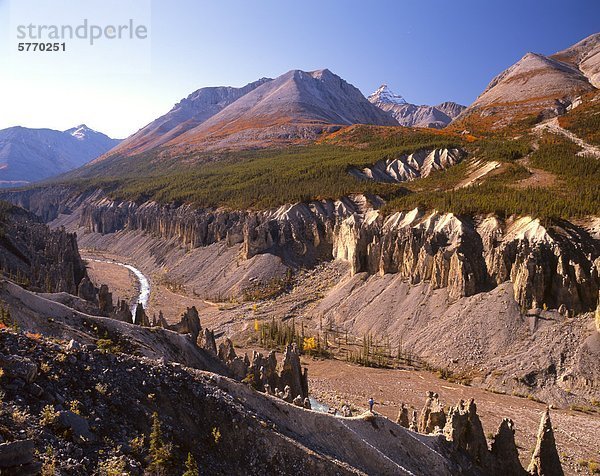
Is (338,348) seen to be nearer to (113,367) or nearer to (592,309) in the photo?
(592,309)

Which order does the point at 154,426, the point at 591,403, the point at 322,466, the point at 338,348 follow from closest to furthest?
the point at 154,426 → the point at 322,466 → the point at 591,403 → the point at 338,348

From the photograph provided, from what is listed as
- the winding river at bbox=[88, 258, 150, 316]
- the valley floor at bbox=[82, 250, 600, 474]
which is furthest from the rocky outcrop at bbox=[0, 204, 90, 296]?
the valley floor at bbox=[82, 250, 600, 474]

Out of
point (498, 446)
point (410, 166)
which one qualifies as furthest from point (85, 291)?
point (410, 166)

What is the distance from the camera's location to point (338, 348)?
48.0 m

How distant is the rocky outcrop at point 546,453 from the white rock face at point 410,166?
82124 millimetres

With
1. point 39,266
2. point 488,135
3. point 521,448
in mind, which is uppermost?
point 488,135

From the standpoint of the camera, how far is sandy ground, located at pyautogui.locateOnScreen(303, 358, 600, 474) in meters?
28.3

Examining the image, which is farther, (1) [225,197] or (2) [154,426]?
(1) [225,197]

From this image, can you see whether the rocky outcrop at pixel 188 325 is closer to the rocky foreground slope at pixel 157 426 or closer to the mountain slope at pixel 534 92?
the rocky foreground slope at pixel 157 426

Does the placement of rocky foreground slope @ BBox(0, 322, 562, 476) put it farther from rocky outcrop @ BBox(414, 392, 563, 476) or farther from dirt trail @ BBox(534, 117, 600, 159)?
dirt trail @ BBox(534, 117, 600, 159)

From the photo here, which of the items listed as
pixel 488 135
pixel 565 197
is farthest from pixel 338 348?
pixel 488 135

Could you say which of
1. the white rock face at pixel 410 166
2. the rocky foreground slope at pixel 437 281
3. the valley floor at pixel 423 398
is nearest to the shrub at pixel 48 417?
the valley floor at pixel 423 398

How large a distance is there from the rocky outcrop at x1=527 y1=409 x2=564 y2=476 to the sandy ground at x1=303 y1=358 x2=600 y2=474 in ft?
19.0

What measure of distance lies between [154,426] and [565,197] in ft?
189
